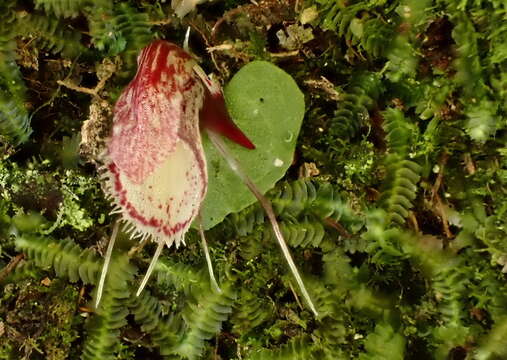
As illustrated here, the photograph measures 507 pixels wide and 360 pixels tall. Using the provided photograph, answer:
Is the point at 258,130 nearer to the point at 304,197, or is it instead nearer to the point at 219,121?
the point at 219,121

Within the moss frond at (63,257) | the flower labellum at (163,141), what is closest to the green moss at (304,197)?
the moss frond at (63,257)

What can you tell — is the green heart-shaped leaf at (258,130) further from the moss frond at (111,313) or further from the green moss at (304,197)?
the moss frond at (111,313)

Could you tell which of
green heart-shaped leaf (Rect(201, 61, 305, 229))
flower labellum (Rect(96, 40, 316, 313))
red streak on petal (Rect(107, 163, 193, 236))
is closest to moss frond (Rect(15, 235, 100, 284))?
flower labellum (Rect(96, 40, 316, 313))

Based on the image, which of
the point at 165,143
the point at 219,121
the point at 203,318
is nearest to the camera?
the point at 165,143

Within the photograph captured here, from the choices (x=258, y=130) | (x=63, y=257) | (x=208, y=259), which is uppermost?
(x=258, y=130)

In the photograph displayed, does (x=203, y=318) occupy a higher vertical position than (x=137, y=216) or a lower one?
lower

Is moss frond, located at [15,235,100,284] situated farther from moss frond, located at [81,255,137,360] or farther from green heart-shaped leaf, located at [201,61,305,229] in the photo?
green heart-shaped leaf, located at [201,61,305,229]

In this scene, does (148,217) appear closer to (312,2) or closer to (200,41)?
(200,41)

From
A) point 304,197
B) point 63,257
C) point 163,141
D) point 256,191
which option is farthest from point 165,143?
point 63,257
